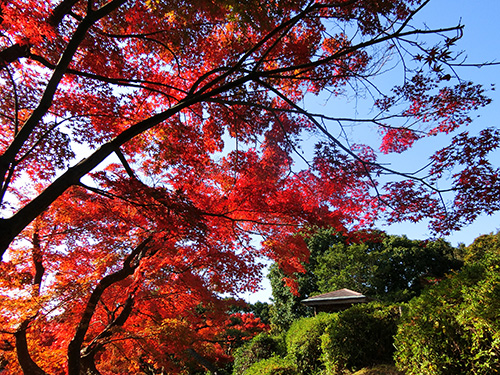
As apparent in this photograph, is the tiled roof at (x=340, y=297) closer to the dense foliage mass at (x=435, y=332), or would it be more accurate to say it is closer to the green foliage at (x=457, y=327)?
the dense foliage mass at (x=435, y=332)

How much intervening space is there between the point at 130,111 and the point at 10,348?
622cm

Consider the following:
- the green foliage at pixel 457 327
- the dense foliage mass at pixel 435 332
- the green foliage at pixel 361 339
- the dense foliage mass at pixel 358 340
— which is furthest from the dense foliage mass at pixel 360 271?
the green foliage at pixel 457 327

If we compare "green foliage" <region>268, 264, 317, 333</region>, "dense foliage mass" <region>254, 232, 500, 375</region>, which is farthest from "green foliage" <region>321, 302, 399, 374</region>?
"green foliage" <region>268, 264, 317, 333</region>

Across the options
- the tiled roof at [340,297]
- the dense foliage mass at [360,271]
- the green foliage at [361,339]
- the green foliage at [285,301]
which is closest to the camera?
the green foliage at [361,339]

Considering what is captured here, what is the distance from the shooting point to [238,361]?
1128 centimetres

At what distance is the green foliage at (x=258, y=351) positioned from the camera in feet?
34.5

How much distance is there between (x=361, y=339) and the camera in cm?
609

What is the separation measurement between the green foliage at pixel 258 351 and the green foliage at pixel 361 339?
15.7ft

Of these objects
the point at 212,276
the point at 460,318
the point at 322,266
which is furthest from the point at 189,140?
the point at 322,266

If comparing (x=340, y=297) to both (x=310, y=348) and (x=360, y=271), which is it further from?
(x=360, y=271)

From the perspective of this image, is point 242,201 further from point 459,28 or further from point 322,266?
point 322,266

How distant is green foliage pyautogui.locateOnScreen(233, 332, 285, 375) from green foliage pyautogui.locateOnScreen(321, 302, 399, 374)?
15.7ft

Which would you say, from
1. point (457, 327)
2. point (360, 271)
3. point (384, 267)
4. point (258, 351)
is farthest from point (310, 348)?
point (384, 267)

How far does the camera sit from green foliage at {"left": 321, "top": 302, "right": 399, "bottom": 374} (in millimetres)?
5945
